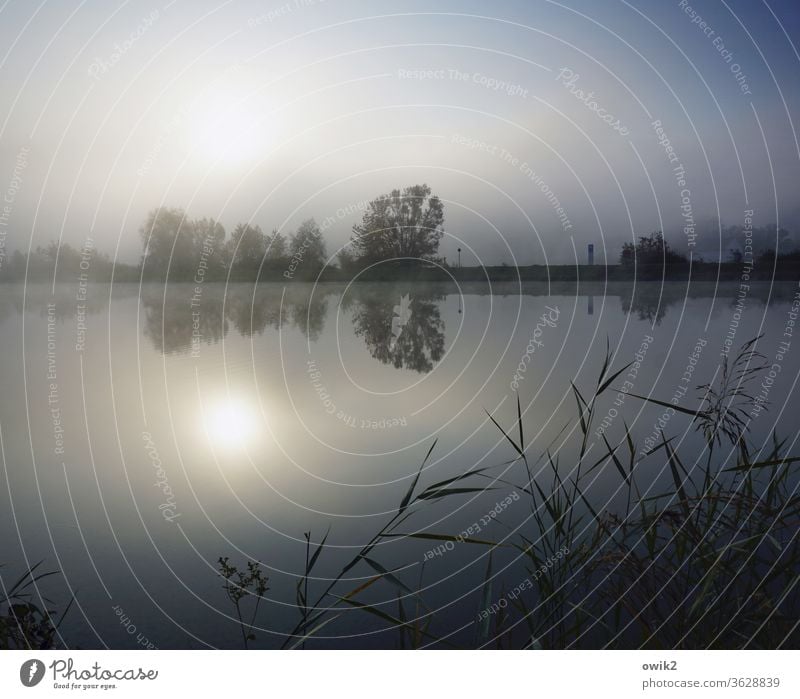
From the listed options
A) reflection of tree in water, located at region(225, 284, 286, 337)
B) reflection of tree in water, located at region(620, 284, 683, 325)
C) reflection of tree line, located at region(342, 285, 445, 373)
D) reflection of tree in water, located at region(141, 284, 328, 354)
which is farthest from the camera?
reflection of tree in water, located at region(225, 284, 286, 337)

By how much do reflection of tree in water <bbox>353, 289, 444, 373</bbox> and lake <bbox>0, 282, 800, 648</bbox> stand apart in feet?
0.45

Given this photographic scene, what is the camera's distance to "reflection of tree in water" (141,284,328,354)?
766 inches

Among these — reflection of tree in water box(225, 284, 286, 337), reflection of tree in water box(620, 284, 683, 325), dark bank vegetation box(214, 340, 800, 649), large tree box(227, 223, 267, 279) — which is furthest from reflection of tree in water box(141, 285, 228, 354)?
dark bank vegetation box(214, 340, 800, 649)

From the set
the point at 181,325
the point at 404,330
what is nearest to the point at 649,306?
the point at 404,330

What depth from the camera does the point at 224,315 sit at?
26.0 metres

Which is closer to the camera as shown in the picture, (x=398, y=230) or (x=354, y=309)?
(x=398, y=230)

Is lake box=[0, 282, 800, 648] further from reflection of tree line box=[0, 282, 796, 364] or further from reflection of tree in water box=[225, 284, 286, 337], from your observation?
reflection of tree in water box=[225, 284, 286, 337]

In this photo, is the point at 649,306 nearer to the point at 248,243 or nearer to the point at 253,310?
the point at 253,310

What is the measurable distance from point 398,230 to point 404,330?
8.95 m

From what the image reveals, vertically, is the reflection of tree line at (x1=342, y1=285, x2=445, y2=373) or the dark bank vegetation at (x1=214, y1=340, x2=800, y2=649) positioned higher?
the reflection of tree line at (x1=342, y1=285, x2=445, y2=373)

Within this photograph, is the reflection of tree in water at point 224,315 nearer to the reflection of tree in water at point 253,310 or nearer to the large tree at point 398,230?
the reflection of tree in water at point 253,310

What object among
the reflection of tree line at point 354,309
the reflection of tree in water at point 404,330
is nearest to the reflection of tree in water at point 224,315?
the reflection of tree line at point 354,309
